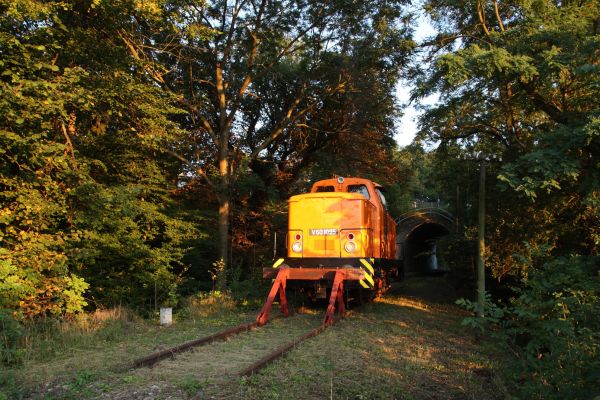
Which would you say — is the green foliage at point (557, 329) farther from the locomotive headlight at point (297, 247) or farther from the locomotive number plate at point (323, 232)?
the locomotive headlight at point (297, 247)

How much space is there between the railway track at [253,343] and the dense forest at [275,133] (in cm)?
234

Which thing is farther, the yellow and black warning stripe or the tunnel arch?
the tunnel arch

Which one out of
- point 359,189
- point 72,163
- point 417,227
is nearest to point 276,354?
point 72,163

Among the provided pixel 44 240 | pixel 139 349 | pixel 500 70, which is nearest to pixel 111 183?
pixel 44 240

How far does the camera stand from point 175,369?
601 centimetres

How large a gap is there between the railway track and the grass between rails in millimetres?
30

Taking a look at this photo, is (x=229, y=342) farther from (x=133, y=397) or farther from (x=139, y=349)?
(x=133, y=397)

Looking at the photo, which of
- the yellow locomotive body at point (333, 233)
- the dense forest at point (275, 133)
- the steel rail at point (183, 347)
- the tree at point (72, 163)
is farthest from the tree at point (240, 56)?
the steel rail at point (183, 347)

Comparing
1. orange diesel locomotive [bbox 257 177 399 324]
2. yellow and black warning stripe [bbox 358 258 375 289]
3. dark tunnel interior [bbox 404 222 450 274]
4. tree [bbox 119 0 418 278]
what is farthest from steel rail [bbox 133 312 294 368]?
dark tunnel interior [bbox 404 222 450 274]

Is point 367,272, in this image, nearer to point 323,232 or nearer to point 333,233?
point 333,233

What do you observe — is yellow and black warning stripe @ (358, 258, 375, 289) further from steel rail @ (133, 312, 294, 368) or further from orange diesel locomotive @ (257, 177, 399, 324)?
steel rail @ (133, 312, 294, 368)

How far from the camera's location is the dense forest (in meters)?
7.46

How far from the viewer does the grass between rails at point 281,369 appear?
514 centimetres

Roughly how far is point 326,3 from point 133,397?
15.6m
